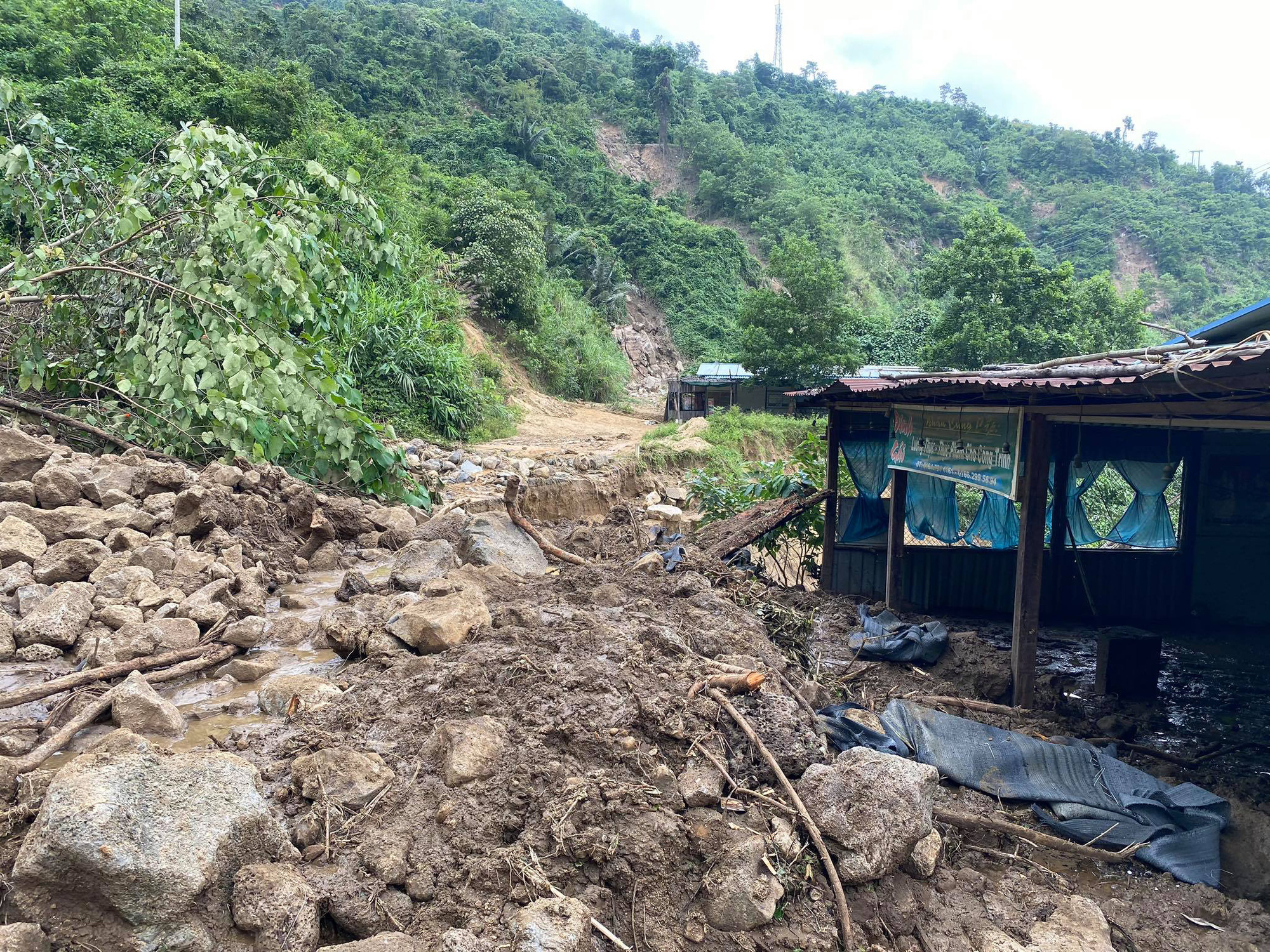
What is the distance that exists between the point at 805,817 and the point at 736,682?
863mm

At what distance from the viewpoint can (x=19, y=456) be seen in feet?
21.4

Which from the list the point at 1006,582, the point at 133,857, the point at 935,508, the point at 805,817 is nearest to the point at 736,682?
the point at 805,817

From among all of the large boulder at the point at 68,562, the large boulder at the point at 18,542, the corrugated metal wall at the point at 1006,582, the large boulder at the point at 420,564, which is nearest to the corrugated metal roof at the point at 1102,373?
the corrugated metal wall at the point at 1006,582

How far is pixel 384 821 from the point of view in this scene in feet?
10.1

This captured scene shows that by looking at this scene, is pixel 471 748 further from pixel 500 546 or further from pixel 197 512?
pixel 197 512

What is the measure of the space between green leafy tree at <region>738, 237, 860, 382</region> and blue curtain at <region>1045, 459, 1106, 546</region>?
16.5m

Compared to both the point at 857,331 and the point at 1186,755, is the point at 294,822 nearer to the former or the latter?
the point at 1186,755

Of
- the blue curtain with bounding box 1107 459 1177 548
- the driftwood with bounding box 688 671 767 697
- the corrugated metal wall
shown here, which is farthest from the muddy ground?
the blue curtain with bounding box 1107 459 1177 548

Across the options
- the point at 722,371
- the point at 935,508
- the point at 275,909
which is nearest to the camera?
the point at 275,909

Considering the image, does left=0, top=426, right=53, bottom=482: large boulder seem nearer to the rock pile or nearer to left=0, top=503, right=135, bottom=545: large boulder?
the rock pile

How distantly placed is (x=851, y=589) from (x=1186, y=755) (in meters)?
4.16

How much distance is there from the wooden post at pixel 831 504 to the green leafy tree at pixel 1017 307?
1483cm

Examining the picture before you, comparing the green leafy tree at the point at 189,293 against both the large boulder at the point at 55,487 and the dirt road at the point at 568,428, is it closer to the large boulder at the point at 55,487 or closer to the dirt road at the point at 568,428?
the large boulder at the point at 55,487

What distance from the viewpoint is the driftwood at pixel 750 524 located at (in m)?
8.22
